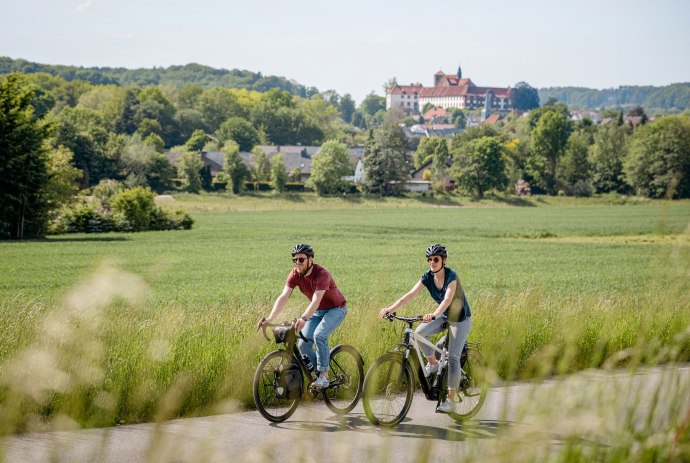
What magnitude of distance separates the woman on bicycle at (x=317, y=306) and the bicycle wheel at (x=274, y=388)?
0.96ft

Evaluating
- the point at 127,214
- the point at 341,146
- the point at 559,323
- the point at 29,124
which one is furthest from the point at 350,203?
the point at 559,323

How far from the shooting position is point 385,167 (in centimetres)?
10681

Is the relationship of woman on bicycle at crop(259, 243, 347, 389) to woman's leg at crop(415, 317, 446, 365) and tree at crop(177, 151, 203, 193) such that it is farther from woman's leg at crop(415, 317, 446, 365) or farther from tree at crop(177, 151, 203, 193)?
tree at crop(177, 151, 203, 193)

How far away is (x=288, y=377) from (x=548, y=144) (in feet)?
402

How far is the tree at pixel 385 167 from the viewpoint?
107 meters

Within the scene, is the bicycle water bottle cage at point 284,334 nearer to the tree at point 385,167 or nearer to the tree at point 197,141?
the tree at point 385,167

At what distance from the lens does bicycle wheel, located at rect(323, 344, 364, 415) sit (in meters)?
8.96

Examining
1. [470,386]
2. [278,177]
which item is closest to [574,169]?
[278,177]

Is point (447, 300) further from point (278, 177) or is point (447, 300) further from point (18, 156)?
point (278, 177)

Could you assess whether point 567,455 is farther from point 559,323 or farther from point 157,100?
point 157,100

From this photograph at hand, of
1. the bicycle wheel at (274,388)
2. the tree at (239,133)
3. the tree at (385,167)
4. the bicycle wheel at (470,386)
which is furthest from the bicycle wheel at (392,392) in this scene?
the tree at (239,133)

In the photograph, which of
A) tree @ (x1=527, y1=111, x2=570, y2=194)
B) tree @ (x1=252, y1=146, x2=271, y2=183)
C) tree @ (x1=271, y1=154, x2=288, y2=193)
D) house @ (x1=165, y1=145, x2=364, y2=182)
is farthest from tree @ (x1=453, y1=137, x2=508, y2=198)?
house @ (x1=165, y1=145, x2=364, y2=182)

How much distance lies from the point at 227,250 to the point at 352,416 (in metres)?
32.9

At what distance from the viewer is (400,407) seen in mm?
8430
